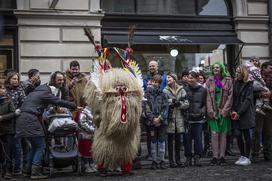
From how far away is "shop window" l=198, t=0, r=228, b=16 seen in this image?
48.2 feet

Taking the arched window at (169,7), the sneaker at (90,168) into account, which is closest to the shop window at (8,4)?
the arched window at (169,7)

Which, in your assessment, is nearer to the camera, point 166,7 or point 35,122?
point 35,122

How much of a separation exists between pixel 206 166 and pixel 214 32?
20.3 ft

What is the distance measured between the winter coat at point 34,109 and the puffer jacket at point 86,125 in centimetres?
45

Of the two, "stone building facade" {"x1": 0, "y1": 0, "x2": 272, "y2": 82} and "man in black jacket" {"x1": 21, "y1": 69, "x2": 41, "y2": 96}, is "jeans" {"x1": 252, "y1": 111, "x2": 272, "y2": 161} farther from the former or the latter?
"stone building facade" {"x1": 0, "y1": 0, "x2": 272, "y2": 82}

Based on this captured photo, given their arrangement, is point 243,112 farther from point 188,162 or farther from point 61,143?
point 61,143

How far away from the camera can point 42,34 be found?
12.7 m

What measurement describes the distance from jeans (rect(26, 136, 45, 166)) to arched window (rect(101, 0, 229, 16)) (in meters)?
6.30

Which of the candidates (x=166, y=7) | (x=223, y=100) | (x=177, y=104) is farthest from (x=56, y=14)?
(x=223, y=100)

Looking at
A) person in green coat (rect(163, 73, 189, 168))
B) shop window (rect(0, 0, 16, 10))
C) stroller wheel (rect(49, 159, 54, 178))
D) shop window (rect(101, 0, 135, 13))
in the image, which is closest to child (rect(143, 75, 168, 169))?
person in green coat (rect(163, 73, 189, 168))

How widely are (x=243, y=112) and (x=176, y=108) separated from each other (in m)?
1.30

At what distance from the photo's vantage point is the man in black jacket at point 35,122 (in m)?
8.21

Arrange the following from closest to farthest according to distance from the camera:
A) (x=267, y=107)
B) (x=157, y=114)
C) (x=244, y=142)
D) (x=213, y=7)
A: (x=157, y=114)
(x=244, y=142)
(x=267, y=107)
(x=213, y=7)

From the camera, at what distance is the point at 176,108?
30.9ft
